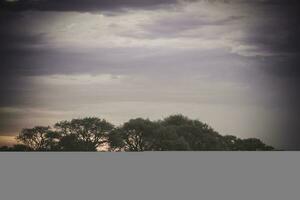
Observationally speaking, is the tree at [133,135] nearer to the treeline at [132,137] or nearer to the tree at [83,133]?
the treeline at [132,137]

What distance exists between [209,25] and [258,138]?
11.1 ft

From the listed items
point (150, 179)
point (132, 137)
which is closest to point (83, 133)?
point (132, 137)

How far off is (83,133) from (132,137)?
1321 millimetres

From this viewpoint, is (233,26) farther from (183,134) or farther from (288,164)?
(288,164)

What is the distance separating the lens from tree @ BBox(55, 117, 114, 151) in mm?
15398

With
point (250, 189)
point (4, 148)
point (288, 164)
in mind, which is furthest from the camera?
point (4, 148)

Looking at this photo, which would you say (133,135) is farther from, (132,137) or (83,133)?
(83,133)

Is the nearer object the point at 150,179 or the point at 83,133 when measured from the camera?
the point at 150,179

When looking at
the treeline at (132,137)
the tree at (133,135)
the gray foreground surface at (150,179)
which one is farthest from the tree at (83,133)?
the gray foreground surface at (150,179)

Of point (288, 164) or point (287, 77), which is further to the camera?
point (287, 77)

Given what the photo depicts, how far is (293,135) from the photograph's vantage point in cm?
1631

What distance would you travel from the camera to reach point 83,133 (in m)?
15.6

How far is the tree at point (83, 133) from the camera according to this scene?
50.5ft

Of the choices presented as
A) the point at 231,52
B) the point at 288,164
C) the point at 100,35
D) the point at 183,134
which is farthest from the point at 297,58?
the point at 288,164
